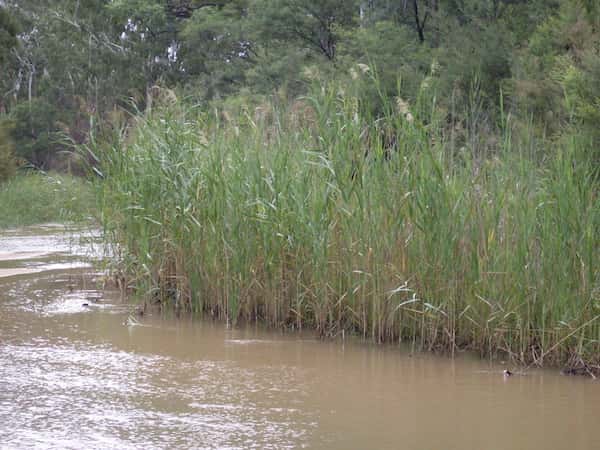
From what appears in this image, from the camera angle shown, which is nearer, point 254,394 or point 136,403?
point 136,403

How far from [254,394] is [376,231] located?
1.50m

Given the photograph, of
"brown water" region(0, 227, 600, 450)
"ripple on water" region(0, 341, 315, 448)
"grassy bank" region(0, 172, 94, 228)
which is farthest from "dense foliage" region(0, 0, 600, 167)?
"ripple on water" region(0, 341, 315, 448)

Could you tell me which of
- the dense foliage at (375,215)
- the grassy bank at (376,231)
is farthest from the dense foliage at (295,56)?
the grassy bank at (376,231)

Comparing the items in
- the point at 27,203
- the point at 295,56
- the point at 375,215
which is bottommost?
the point at 27,203

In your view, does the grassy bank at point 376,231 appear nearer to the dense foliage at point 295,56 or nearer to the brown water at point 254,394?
the brown water at point 254,394

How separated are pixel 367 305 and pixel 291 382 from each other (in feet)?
3.42

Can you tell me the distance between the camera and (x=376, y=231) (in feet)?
18.8

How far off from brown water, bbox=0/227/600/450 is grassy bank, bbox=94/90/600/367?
0.78ft

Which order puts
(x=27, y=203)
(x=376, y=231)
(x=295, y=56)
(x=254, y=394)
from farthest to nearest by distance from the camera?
1. (x=295, y=56)
2. (x=27, y=203)
3. (x=376, y=231)
4. (x=254, y=394)

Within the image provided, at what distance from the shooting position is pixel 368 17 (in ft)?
65.3

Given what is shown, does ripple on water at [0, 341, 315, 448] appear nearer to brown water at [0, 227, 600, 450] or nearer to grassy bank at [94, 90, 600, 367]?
brown water at [0, 227, 600, 450]

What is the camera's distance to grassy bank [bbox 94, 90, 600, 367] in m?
5.14

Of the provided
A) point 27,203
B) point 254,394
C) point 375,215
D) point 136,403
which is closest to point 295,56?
point 27,203

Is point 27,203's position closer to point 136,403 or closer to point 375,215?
point 375,215
